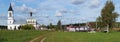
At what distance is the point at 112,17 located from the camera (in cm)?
10719

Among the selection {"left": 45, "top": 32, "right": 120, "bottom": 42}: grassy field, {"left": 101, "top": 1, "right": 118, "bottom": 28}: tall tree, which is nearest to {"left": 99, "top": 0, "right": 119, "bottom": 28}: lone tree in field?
{"left": 101, "top": 1, "right": 118, "bottom": 28}: tall tree

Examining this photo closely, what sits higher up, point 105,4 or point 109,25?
point 105,4

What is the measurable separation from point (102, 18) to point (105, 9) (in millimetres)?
3326

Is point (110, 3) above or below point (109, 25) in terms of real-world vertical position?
above

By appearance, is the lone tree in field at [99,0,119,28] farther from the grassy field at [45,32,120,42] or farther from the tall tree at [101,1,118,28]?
the grassy field at [45,32,120,42]

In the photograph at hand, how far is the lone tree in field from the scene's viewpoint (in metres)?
107

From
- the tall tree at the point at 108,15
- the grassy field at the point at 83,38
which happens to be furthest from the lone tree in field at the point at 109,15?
the grassy field at the point at 83,38

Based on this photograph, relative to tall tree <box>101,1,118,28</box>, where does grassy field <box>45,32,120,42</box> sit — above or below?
below

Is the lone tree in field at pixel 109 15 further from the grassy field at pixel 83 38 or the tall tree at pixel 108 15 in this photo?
the grassy field at pixel 83 38

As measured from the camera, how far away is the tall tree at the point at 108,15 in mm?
107162

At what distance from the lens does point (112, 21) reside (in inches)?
4286

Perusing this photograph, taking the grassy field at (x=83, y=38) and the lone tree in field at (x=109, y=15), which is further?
the lone tree in field at (x=109, y=15)

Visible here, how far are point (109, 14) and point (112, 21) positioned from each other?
3015mm

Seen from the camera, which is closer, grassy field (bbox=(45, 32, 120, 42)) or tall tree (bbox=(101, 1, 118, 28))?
grassy field (bbox=(45, 32, 120, 42))
